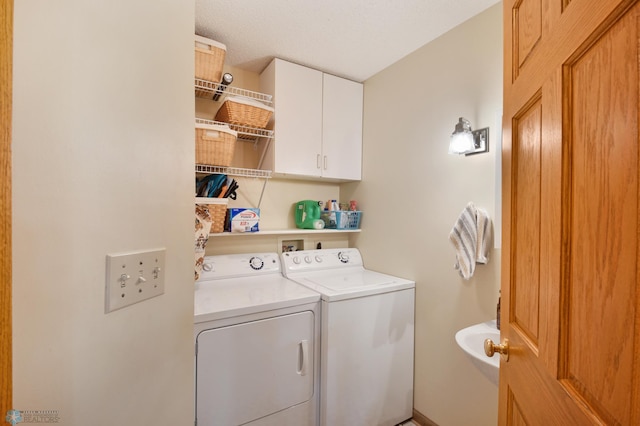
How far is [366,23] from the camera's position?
1.70 meters

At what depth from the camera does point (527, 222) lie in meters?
0.73

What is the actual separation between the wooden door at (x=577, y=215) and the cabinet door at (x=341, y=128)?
1.58 meters

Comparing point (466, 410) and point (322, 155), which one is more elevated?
point (322, 155)

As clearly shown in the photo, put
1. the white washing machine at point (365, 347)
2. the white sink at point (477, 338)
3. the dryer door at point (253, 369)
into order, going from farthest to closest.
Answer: the white washing machine at point (365, 347) < the dryer door at point (253, 369) < the white sink at point (477, 338)

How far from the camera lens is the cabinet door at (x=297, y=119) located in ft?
6.82

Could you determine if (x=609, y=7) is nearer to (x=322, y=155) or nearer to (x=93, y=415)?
(x=93, y=415)

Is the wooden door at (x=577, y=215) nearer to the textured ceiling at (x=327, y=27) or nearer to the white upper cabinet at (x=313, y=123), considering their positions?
the textured ceiling at (x=327, y=27)

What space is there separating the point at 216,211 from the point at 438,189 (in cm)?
147

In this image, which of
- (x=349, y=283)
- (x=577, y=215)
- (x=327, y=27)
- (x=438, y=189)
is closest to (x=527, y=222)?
(x=577, y=215)

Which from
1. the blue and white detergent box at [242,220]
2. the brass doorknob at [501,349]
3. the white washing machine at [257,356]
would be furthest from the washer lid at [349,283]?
the brass doorknob at [501,349]

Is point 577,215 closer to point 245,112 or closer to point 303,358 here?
point 303,358

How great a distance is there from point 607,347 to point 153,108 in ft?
3.53

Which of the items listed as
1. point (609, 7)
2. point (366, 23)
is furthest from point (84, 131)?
point (366, 23)

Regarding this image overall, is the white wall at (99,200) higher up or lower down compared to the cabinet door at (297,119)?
lower down
